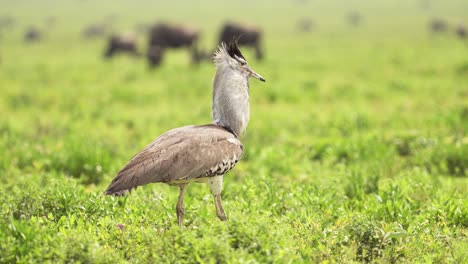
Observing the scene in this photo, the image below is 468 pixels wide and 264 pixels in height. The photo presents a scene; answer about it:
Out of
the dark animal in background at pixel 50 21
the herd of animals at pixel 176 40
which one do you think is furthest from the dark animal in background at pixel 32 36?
the herd of animals at pixel 176 40

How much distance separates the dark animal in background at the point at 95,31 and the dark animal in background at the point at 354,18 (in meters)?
16.4

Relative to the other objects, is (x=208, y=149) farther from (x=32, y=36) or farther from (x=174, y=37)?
(x=32, y=36)

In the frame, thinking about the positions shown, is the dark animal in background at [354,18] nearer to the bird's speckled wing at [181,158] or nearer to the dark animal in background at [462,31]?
the dark animal in background at [462,31]

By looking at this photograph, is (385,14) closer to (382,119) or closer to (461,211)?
(382,119)

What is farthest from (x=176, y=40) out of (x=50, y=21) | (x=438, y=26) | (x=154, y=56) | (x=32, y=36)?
(x=50, y=21)

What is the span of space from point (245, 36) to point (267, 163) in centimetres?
1590

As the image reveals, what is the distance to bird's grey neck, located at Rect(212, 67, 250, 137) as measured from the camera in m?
5.11

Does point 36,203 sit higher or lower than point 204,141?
lower

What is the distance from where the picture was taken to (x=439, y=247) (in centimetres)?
454

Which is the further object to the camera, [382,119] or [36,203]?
[382,119]

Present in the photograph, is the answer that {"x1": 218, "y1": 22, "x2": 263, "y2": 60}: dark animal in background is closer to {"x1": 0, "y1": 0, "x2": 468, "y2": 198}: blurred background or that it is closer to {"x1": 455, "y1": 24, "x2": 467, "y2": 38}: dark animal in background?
{"x1": 0, "y1": 0, "x2": 468, "y2": 198}: blurred background

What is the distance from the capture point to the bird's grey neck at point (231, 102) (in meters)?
5.11

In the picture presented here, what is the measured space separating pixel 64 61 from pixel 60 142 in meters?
15.6

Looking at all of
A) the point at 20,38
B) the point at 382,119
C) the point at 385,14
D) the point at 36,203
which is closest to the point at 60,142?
the point at 36,203
